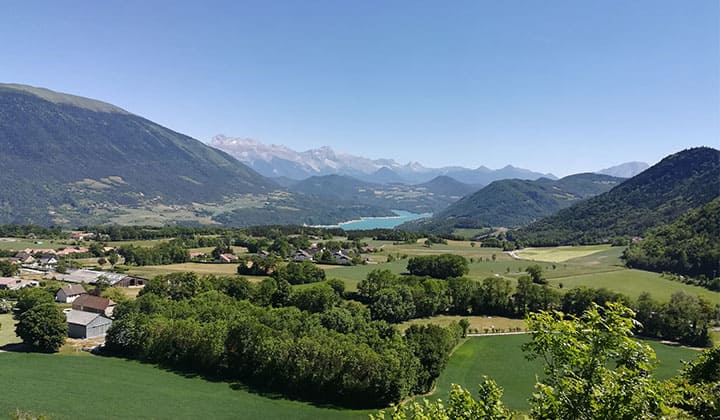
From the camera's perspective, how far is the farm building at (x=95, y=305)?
5800 cm

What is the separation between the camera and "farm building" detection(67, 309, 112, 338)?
50781mm

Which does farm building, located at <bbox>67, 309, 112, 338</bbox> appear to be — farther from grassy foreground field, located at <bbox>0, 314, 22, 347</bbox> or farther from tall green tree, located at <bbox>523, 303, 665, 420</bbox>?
tall green tree, located at <bbox>523, 303, 665, 420</bbox>

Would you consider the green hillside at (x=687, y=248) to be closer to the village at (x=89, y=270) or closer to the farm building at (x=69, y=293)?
the village at (x=89, y=270)

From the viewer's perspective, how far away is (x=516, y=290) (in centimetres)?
6731

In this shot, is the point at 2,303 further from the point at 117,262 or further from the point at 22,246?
the point at 22,246

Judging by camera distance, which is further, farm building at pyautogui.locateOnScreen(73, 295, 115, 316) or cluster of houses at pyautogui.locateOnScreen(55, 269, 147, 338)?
farm building at pyautogui.locateOnScreen(73, 295, 115, 316)

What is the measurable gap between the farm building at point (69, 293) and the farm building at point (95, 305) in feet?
27.4

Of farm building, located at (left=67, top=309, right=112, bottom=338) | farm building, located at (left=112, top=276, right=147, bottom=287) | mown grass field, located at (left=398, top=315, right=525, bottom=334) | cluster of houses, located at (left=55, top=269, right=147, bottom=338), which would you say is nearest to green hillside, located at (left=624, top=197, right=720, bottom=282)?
mown grass field, located at (left=398, top=315, right=525, bottom=334)

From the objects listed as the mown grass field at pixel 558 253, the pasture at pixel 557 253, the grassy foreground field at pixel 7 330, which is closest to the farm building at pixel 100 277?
the grassy foreground field at pixel 7 330

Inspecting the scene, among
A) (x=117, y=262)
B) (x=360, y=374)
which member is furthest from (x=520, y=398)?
(x=117, y=262)

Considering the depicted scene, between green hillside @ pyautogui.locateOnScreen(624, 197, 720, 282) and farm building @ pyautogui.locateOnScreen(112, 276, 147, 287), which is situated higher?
green hillside @ pyautogui.locateOnScreen(624, 197, 720, 282)

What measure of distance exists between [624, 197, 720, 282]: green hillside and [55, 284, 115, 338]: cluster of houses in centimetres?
9182

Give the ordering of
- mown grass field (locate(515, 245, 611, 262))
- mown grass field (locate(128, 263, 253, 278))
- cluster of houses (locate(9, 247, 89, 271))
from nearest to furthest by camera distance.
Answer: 1. mown grass field (locate(128, 263, 253, 278))
2. cluster of houses (locate(9, 247, 89, 271))
3. mown grass field (locate(515, 245, 611, 262))

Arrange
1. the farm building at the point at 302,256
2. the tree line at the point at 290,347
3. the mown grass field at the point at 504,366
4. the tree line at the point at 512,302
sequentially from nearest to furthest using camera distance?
the tree line at the point at 290,347 → the mown grass field at the point at 504,366 → the tree line at the point at 512,302 → the farm building at the point at 302,256
